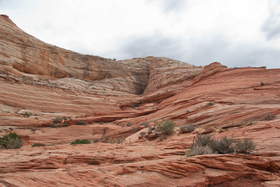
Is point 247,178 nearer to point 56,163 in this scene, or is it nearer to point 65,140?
point 56,163

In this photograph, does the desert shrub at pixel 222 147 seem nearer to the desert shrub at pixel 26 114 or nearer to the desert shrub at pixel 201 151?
the desert shrub at pixel 201 151

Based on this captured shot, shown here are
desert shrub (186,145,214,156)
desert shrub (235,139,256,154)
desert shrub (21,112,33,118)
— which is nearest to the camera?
desert shrub (235,139,256,154)

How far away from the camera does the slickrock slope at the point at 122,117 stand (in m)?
4.41

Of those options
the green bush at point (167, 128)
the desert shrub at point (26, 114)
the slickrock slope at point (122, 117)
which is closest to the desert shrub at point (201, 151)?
the slickrock slope at point (122, 117)

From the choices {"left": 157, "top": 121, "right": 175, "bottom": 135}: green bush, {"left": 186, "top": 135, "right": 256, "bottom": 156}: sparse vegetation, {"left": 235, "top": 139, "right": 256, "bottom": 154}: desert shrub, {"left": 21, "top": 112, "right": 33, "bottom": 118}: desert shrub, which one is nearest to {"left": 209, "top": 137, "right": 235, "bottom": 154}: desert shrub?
{"left": 186, "top": 135, "right": 256, "bottom": 156}: sparse vegetation

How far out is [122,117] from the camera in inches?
870

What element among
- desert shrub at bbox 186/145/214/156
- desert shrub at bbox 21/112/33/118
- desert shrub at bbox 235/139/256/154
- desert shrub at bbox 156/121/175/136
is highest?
desert shrub at bbox 21/112/33/118

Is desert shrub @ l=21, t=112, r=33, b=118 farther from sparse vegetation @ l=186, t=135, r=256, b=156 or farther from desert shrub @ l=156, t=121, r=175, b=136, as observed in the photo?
sparse vegetation @ l=186, t=135, r=256, b=156

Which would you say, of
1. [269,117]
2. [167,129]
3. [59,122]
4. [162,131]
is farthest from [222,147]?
[59,122]

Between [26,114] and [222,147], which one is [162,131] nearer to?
[222,147]

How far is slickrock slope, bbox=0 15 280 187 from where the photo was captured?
441cm

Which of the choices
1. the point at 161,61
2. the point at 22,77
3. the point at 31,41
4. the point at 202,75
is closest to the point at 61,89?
the point at 22,77

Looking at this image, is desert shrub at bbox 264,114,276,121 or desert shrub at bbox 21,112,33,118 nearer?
desert shrub at bbox 264,114,276,121

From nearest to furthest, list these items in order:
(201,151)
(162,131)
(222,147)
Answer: (201,151)
(222,147)
(162,131)
